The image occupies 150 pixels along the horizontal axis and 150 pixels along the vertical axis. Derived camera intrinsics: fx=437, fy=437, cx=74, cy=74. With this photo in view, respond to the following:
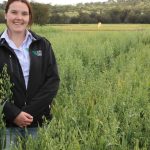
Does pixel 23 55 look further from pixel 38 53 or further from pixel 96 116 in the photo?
pixel 96 116

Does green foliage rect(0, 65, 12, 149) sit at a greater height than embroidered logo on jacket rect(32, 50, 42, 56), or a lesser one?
lesser

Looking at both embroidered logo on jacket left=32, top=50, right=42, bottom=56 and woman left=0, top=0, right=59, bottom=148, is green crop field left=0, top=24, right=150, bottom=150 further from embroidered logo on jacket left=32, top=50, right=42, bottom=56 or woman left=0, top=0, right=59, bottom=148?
embroidered logo on jacket left=32, top=50, right=42, bottom=56

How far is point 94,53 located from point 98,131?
19.3 ft

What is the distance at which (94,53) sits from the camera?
936 cm

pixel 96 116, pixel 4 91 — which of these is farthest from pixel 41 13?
pixel 4 91

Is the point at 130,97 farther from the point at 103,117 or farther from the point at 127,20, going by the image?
the point at 127,20

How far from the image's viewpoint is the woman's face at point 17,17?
146 inches

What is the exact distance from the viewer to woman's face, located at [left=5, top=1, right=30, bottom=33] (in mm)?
3709

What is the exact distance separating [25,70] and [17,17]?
45 centimetres

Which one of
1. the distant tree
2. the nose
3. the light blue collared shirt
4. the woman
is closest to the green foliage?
the woman

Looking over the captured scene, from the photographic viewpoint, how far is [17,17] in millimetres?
3705

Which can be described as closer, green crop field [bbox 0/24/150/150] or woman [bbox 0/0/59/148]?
green crop field [bbox 0/24/150/150]

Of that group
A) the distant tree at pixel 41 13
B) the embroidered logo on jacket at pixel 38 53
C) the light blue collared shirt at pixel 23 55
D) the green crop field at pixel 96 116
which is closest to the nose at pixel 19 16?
the light blue collared shirt at pixel 23 55

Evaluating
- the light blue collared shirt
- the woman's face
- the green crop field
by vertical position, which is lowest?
the green crop field
